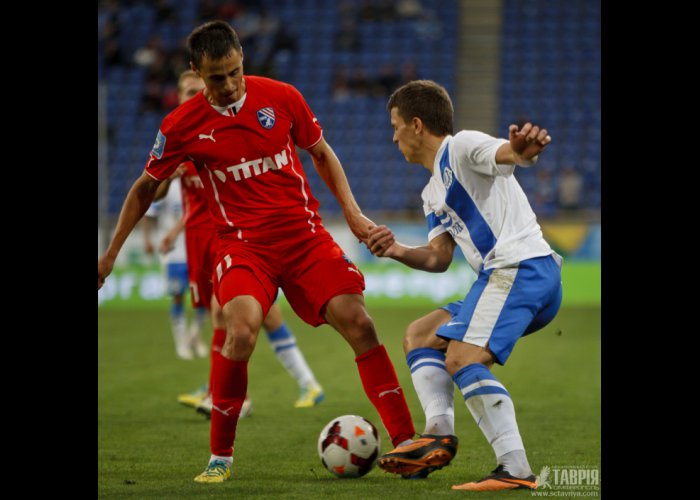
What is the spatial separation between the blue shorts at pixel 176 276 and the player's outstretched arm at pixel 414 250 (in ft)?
24.8

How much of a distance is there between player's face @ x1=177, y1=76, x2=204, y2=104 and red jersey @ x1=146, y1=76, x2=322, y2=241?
5.42 ft

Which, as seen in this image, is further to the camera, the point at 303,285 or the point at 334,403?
the point at 334,403

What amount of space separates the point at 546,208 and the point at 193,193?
43.9 feet

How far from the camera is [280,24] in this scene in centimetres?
2469

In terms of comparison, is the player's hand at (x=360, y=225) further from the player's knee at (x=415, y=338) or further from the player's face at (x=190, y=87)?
the player's face at (x=190, y=87)

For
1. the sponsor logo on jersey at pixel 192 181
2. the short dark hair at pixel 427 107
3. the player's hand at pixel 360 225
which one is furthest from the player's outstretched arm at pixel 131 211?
the sponsor logo on jersey at pixel 192 181

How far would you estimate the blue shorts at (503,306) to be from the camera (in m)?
4.85

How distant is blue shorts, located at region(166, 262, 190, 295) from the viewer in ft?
41.1

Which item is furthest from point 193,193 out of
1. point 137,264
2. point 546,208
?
point 546,208

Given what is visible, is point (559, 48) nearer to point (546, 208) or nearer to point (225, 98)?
point (546, 208)

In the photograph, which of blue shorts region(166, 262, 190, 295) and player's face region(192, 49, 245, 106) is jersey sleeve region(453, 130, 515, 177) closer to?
player's face region(192, 49, 245, 106)

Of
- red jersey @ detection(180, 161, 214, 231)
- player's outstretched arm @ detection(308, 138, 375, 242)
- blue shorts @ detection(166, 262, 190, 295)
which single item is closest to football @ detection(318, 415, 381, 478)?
player's outstretched arm @ detection(308, 138, 375, 242)

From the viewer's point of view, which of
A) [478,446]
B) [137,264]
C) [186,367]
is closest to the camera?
[478,446]
